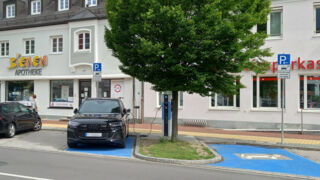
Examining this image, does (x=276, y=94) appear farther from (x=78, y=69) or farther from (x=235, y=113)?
(x=78, y=69)

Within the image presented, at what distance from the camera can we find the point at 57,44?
20.7 metres

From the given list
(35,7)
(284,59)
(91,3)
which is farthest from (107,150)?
(35,7)

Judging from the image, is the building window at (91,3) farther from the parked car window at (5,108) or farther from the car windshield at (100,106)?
the car windshield at (100,106)

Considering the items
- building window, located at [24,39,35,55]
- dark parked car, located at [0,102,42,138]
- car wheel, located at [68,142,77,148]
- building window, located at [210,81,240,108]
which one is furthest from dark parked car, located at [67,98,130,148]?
building window, located at [24,39,35,55]

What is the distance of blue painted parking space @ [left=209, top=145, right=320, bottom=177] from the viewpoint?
7.61 meters

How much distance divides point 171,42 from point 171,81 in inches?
50.4

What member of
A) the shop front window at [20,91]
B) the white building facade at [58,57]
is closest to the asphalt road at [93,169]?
the white building facade at [58,57]

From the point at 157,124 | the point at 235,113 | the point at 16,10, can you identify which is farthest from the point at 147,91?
the point at 16,10

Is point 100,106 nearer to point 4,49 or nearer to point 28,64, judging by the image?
point 28,64

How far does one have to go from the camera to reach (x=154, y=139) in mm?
11820

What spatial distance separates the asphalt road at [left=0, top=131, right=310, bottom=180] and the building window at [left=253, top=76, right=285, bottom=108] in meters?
8.87

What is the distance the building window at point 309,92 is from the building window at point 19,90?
58.7 feet

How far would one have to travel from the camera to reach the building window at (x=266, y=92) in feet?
50.3

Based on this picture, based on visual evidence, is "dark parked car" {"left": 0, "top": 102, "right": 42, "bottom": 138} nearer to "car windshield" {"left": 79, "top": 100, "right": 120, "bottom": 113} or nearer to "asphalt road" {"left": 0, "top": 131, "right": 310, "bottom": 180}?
"asphalt road" {"left": 0, "top": 131, "right": 310, "bottom": 180}
